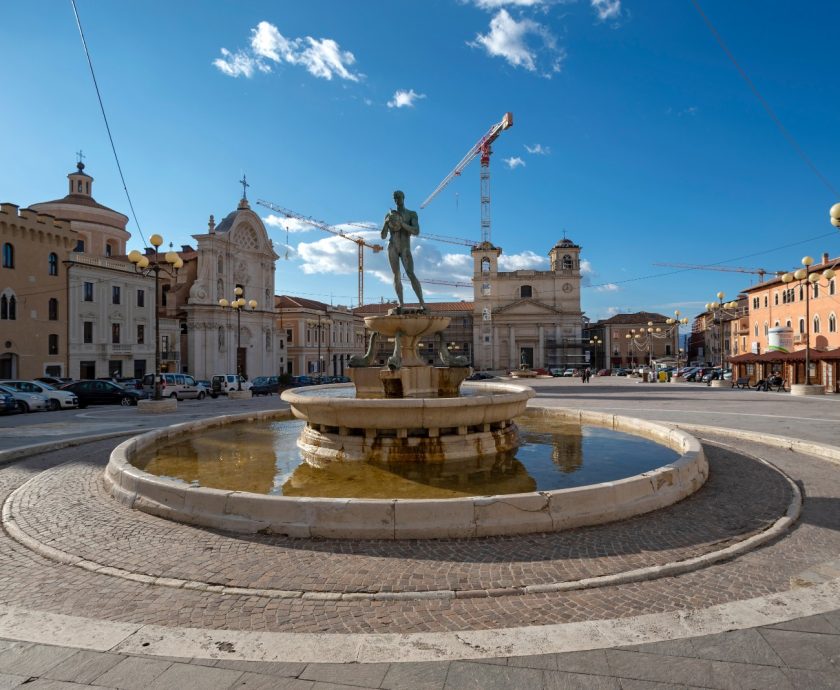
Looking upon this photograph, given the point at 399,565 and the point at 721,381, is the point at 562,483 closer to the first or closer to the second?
the point at 399,565

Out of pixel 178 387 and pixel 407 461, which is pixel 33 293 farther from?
pixel 407 461

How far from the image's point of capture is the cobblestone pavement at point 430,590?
3297 millimetres

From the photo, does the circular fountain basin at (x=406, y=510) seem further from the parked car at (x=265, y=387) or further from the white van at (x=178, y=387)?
the parked car at (x=265, y=387)

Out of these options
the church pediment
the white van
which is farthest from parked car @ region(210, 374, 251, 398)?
the church pediment

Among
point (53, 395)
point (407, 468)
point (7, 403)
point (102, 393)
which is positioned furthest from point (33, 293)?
point (407, 468)

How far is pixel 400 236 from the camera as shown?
12820mm

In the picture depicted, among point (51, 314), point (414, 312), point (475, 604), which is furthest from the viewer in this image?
point (51, 314)

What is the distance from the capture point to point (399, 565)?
4910 mm

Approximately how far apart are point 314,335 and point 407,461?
65.2 m

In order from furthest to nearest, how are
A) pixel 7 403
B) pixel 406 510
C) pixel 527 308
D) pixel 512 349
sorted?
1. pixel 512 349
2. pixel 527 308
3. pixel 7 403
4. pixel 406 510

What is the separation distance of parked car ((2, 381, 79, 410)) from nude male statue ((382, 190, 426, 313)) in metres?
19.3

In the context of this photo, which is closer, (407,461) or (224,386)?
(407,461)

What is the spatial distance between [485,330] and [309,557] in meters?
85.7

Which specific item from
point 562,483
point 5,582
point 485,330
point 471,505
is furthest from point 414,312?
point 485,330
